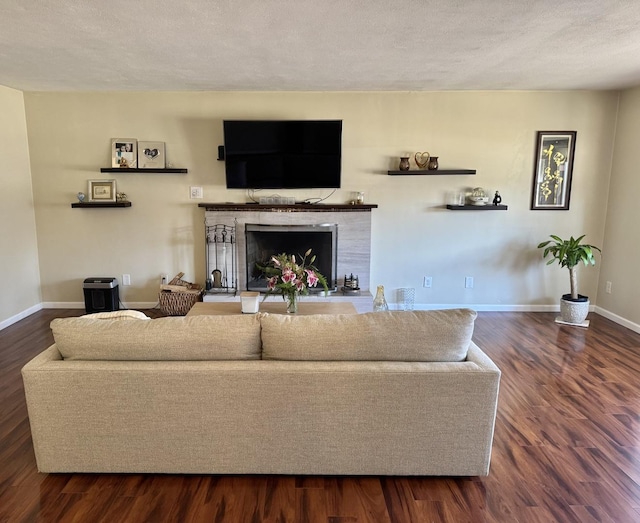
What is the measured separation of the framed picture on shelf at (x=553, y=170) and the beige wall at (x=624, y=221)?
0.44 meters

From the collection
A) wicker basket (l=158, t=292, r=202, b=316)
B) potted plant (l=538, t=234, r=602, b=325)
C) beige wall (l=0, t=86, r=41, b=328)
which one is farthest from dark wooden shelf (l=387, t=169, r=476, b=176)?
beige wall (l=0, t=86, r=41, b=328)

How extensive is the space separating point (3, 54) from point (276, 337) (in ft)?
10.0

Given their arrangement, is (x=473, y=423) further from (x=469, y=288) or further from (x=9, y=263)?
(x=9, y=263)

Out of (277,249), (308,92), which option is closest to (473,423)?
(277,249)

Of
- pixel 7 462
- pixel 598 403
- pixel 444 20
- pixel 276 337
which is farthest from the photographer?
pixel 598 403

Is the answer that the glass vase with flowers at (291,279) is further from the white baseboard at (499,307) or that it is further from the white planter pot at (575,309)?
the white planter pot at (575,309)

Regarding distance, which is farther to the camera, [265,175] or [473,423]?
[265,175]

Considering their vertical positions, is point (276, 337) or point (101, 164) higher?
point (101, 164)


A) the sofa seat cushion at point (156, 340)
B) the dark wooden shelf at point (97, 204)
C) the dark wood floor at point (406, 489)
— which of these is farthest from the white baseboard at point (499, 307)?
the sofa seat cushion at point (156, 340)

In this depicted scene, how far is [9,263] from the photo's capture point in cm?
430

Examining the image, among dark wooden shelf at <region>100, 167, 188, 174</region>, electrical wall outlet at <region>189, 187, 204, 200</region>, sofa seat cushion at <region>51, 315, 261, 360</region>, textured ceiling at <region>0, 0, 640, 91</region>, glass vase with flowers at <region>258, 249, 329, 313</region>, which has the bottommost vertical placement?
sofa seat cushion at <region>51, 315, 261, 360</region>

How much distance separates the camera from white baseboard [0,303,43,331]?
419 cm

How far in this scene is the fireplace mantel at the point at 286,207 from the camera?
15.0ft

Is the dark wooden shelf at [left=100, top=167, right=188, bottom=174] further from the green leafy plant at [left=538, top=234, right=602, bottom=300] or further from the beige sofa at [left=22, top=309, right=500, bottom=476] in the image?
the green leafy plant at [left=538, top=234, right=602, bottom=300]
